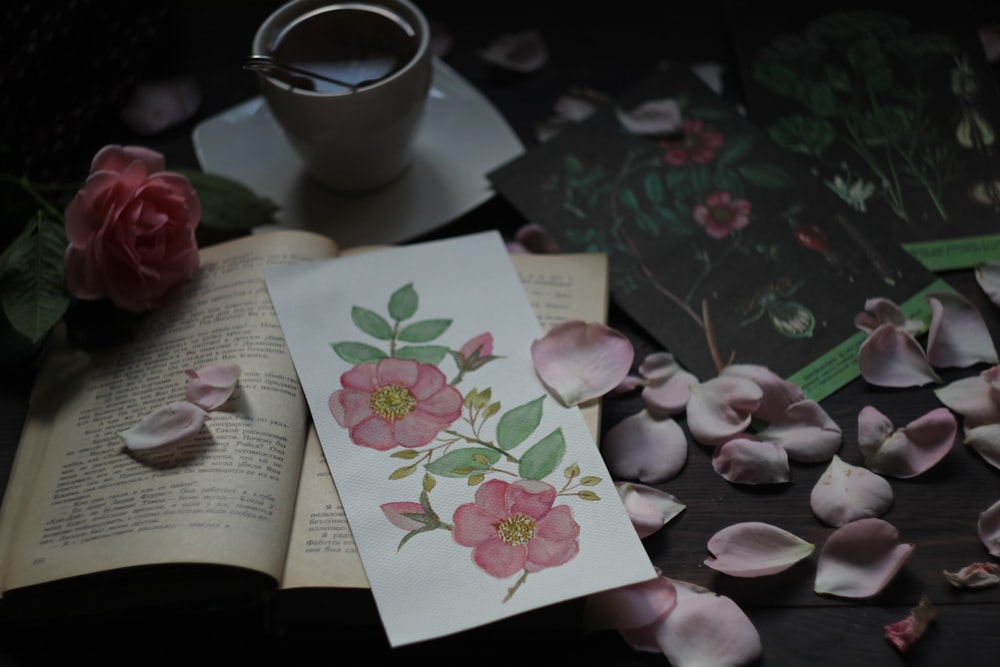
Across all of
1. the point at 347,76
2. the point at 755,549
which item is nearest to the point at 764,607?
the point at 755,549

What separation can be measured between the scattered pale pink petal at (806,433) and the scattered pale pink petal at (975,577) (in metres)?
0.11

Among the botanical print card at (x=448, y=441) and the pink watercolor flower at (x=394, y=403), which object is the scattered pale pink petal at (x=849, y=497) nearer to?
the botanical print card at (x=448, y=441)

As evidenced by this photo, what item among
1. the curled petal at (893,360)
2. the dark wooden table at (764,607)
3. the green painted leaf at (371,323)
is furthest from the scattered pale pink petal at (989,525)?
the green painted leaf at (371,323)

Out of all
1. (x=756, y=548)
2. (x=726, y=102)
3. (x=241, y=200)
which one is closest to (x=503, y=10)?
(x=726, y=102)

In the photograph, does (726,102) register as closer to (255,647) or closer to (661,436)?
(661,436)

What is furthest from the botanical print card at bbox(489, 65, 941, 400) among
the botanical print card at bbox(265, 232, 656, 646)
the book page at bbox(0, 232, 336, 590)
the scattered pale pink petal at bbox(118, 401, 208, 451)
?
the scattered pale pink petal at bbox(118, 401, 208, 451)

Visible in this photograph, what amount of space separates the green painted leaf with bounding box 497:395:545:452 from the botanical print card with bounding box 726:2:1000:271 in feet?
1.11

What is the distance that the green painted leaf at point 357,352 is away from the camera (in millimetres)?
686

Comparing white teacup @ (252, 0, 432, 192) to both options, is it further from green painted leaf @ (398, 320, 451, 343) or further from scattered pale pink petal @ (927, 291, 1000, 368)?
scattered pale pink petal @ (927, 291, 1000, 368)

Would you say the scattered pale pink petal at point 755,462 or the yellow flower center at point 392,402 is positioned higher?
the yellow flower center at point 392,402

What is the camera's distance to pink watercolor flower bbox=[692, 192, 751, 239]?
2.60ft

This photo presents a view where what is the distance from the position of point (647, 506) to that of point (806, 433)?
14cm

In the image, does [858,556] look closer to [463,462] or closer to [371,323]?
[463,462]

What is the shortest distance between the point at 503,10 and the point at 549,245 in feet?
1.05
